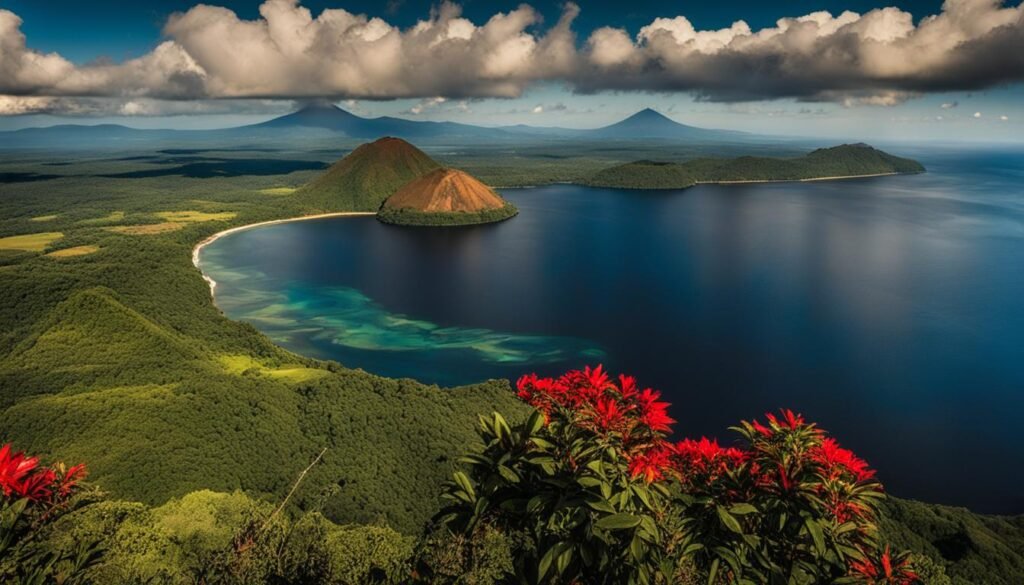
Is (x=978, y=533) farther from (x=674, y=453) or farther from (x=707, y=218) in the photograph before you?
(x=707, y=218)

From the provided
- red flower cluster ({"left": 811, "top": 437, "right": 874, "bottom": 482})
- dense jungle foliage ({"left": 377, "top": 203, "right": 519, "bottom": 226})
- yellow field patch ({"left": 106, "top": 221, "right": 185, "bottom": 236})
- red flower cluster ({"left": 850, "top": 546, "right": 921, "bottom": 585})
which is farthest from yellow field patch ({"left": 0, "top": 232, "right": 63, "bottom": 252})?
red flower cluster ({"left": 850, "top": 546, "right": 921, "bottom": 585})

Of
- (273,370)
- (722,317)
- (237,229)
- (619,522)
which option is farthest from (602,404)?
(237,229)

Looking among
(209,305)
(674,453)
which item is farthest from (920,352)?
(209,305)

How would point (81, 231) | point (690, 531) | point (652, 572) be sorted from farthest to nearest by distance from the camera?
point (81, 231) < point (690, 531) < point (652, 572)

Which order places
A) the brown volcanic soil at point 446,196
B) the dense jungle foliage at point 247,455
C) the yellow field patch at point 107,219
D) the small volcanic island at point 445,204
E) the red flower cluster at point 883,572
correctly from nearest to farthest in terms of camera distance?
the red flower cluster at point 883,572 → the dense jungle foliage at point 247,455 → the small volcanic island at point 445,204 → the yellow field patch at point 107,219 → the brown volcanic soil at point 446,196

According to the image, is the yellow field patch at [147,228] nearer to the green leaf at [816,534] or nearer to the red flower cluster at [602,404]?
the red flower cluster at [602,404]

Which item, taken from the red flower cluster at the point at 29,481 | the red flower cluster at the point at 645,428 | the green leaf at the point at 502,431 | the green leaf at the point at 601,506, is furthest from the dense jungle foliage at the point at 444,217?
the green leaf at the point at 601,506
